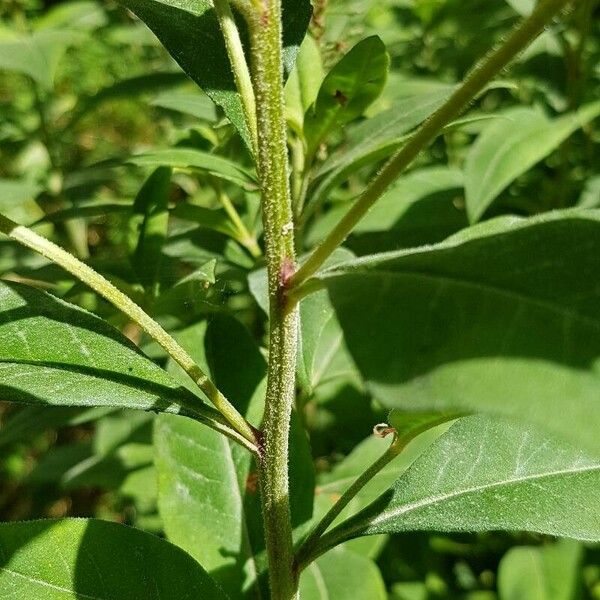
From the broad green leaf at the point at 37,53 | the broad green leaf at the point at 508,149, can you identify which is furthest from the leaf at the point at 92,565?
the broad green leaf at the point at 37,53

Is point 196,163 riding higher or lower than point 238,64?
lower

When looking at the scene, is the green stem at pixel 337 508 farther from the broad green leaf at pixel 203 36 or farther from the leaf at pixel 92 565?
the broad green leaf at pixel 203 36

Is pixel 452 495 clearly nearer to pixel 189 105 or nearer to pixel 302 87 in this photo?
pixel 302 87

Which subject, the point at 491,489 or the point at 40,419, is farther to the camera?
the point at 40,419

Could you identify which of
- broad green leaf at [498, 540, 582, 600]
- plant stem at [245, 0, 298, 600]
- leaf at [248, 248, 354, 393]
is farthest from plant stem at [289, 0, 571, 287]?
broad green leaf at [498, 540, 582, 600]

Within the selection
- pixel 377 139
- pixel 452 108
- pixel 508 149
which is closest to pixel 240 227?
pixel 377 139

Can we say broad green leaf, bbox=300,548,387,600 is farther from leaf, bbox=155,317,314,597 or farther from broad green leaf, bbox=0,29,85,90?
broad green leaf, bbox=0,29,85,90
